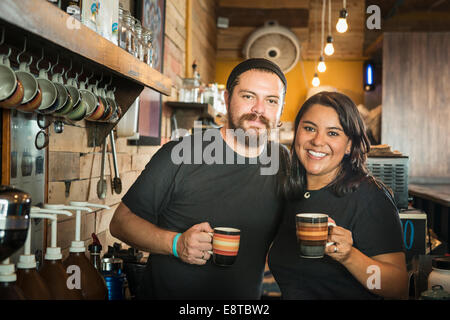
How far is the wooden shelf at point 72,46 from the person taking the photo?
0.86m

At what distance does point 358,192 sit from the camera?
1.21 meters

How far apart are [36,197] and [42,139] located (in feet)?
0.56

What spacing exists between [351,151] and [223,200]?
0.36 meters

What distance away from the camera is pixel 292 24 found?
5727 mm

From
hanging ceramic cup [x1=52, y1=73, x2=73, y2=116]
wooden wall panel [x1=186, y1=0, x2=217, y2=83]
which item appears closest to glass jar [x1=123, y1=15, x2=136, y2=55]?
hanging ceramic cup [x1=52, y1=73, x2=73, y2=116]

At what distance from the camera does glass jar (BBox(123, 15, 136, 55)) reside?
149cm

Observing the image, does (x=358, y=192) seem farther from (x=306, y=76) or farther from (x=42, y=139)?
(x=306, y=76)

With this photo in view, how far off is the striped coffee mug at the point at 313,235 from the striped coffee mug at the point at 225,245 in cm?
16

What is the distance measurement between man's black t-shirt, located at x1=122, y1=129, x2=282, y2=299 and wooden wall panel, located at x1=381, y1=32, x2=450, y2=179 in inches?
155

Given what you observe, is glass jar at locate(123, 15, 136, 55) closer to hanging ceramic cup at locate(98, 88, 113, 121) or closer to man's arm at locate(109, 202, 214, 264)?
hanging ceramic cup at locate(98, 88, 113, 121)

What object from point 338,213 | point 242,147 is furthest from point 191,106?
point 338,213

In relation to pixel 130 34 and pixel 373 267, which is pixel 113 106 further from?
pixel 373 267

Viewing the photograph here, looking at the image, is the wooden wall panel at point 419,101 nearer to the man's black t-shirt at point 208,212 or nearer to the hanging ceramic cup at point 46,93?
the man's black t-shirt at point 208,212
